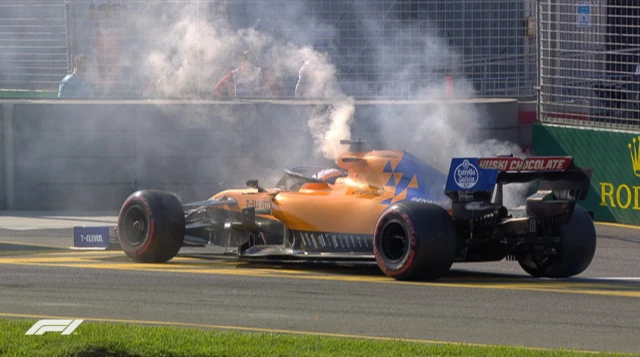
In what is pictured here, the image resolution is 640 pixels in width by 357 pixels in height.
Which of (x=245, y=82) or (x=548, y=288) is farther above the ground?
(x=245, y=82)

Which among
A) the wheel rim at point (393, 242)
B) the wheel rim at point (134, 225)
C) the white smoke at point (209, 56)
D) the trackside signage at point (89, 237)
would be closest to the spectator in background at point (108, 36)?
the white smoke at point (209, 56)

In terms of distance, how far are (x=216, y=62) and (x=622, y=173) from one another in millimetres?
6298

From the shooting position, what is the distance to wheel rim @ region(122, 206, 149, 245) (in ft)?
39.1

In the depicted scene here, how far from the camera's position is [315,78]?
17359 millimetres

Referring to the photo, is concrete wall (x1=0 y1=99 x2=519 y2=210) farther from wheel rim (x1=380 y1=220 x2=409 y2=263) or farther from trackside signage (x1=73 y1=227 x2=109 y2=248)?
wheel rim (x1=380 y1=220 x2=409 y2=263)

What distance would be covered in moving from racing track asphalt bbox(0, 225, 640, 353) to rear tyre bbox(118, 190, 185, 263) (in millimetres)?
188

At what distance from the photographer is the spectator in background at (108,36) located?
19328 mm

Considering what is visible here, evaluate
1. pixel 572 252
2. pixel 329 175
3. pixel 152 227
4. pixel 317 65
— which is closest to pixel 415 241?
pixel 572 252

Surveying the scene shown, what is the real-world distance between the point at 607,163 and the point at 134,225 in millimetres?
7650

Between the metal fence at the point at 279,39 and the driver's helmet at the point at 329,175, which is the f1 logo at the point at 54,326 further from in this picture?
the metal fence at the point at 279,39

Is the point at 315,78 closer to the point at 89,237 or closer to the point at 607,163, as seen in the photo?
the point at 607,163

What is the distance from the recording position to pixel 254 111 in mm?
17656

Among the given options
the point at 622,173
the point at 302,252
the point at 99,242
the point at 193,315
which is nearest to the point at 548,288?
the point at 302,252

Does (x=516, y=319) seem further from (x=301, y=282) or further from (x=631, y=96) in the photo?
(x=631, y=96)
